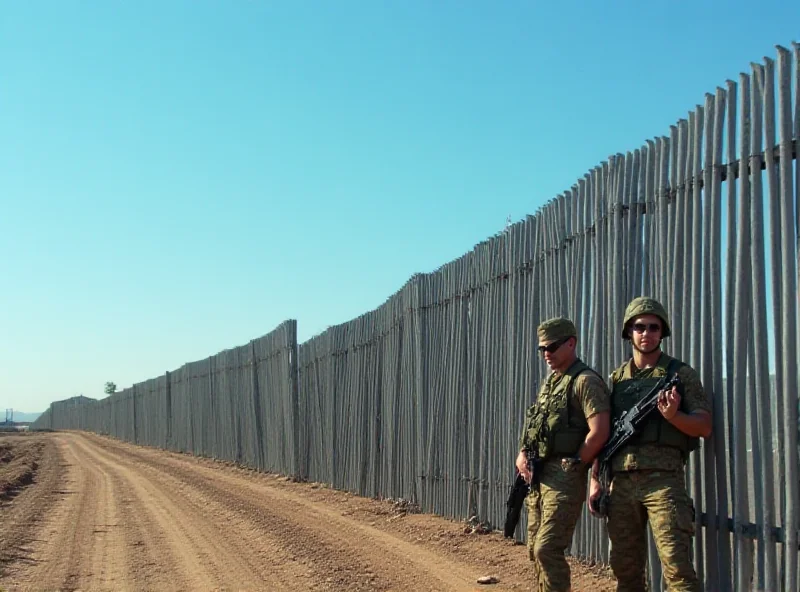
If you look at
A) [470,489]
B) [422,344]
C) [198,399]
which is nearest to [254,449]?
[198,399]

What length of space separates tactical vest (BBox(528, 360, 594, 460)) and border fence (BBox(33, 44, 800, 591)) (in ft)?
2.04

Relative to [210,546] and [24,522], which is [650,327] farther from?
[24,522]

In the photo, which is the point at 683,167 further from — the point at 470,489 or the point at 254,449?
the point at 254,449

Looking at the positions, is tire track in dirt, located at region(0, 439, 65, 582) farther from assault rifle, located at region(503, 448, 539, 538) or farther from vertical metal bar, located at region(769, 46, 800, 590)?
vertical metal bar, located at region(769, 46, 800, 590)

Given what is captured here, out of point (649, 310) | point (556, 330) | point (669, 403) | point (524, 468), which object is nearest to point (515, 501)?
point (524, 468)

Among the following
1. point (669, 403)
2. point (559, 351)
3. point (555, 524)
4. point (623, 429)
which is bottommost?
point (555, 524)

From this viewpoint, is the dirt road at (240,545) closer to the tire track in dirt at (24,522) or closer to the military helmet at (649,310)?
the tire track in dirt at (24,522)

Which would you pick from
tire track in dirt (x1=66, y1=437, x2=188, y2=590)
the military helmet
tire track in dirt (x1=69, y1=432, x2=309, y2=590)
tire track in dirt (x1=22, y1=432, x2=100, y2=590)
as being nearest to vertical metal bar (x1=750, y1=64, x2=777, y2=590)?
the military helmet

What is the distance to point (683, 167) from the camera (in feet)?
14.7

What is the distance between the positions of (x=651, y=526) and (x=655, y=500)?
0.46 feet

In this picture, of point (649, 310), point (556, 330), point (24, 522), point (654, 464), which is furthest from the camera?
point (24, 522)

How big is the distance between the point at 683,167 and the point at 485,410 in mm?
3332

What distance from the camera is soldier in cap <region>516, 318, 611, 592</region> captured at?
396 centimetres

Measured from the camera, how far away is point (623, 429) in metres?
3.95
